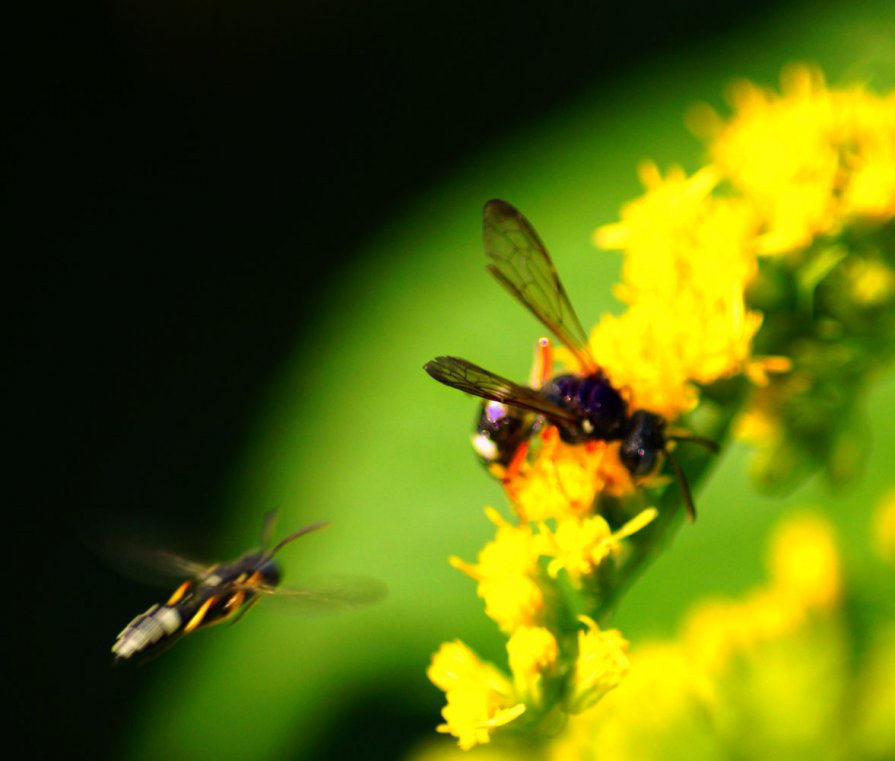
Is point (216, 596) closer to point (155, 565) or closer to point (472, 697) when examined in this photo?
point (155, 565)

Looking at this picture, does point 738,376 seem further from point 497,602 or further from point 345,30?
point 345,30

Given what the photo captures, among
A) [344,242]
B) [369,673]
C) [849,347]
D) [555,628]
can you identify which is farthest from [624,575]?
[344,242]

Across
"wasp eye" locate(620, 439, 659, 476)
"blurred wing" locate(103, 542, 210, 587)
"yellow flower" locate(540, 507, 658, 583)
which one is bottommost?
"blurred wing" locate(103, 542, 210, 587)

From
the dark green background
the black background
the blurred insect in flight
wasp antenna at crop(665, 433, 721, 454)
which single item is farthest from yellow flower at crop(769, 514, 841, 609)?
the black background

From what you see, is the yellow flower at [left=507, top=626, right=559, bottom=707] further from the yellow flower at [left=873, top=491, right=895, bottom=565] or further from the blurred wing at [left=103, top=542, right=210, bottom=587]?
the yellow flower at [left=873, top=491, right=895, bottom=565]

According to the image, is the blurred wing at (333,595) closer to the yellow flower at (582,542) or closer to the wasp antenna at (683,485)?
the yellow flower at (582,542)

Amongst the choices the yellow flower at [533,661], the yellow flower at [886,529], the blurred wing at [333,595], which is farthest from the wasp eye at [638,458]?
the yellow flower at [886,529]

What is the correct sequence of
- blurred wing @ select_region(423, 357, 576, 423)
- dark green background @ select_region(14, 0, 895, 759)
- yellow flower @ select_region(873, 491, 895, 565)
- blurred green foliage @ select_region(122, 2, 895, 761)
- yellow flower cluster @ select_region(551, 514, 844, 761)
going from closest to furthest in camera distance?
1. blurred wing @ select_region(423, 357, 576, 423)
2. yellow flower cluster @ select_region(551, 514, 844, 761)
3. yellow flower @ select_region(873, 491, 895, 565)
4. blurred green foliage @ select_region(122, 2, 895, 761)
5. dark green background @ select_region(14, 0, 895, 759)

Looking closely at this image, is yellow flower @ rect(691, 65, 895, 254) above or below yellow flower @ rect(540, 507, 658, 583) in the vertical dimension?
above
